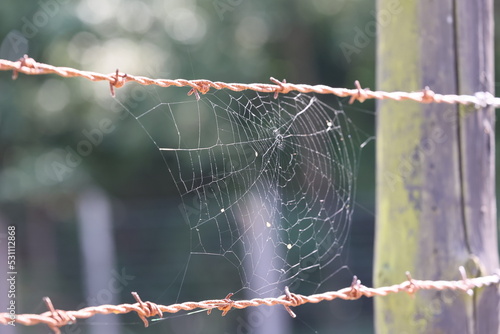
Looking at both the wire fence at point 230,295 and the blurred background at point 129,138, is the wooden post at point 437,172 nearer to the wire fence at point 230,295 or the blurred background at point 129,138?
the wire fence at point 230,295

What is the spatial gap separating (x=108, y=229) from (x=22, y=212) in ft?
4.52

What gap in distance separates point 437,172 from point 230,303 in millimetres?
719

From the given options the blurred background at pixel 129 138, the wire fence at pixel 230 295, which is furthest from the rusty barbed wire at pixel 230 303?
the blurred background at pixel 129 138

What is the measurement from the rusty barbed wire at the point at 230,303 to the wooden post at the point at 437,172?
0.06 meters

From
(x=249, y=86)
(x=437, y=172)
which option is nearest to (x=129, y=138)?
(x=437, y=172)

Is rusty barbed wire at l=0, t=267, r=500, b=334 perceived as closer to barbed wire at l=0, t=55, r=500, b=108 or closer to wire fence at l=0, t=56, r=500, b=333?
wire fence at l=0, t=56, r=500, b=333

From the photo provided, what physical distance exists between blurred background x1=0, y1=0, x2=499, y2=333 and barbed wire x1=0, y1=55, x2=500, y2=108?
420 cm

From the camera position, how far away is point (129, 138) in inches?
269

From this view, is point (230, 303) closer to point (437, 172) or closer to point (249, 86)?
point (249, 86)

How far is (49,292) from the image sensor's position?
636 centimetres

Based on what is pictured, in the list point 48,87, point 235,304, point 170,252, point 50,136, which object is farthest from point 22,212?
point 235,304

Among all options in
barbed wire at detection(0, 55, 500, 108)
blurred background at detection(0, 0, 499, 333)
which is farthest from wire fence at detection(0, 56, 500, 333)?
blurred background at detection(0, 0, 499, 333)

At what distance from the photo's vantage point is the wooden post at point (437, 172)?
1.86 m

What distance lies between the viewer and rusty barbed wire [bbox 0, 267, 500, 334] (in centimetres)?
115
